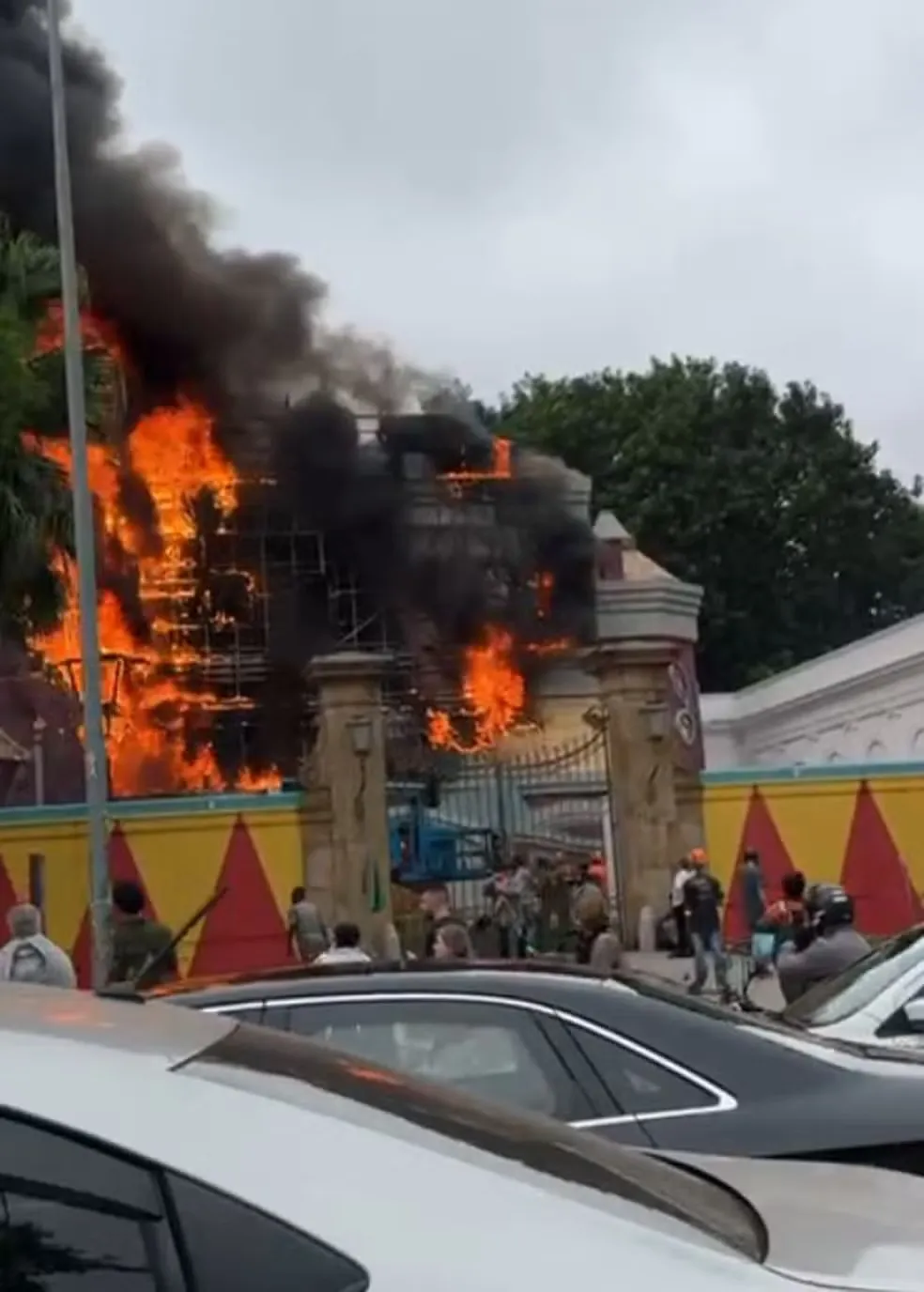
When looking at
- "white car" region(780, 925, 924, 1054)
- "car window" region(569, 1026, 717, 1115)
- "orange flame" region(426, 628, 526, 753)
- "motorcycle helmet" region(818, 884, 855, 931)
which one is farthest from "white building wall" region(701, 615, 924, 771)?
"car window" region(569, 1026, 717, 1115)

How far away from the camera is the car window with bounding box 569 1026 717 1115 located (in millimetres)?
5316

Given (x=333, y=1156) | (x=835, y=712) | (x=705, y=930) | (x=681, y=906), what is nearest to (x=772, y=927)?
(x=705, y=930)

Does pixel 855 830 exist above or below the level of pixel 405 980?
above

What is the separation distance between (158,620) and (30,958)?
28.5m

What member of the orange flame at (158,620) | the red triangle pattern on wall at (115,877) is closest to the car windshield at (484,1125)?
the red triangle pattern on wall at (115,877)

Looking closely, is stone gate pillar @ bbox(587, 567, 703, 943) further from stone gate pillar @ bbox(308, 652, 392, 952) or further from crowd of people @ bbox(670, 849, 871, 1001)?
stone gate pillar @ bbox(308, 652, 392, 952)

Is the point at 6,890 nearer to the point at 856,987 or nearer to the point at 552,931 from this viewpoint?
the point at 552,931

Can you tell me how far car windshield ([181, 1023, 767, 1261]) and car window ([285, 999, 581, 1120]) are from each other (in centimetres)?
236

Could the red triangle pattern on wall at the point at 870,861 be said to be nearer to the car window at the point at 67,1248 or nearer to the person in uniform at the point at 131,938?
the person in uniform at the point at 131,938

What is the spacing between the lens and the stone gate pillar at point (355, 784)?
2106 cm

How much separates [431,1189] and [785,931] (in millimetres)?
14564

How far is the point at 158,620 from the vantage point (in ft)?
128

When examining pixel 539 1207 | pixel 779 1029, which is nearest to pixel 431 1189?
pixel 539 1207

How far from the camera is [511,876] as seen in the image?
2430 centimetres
